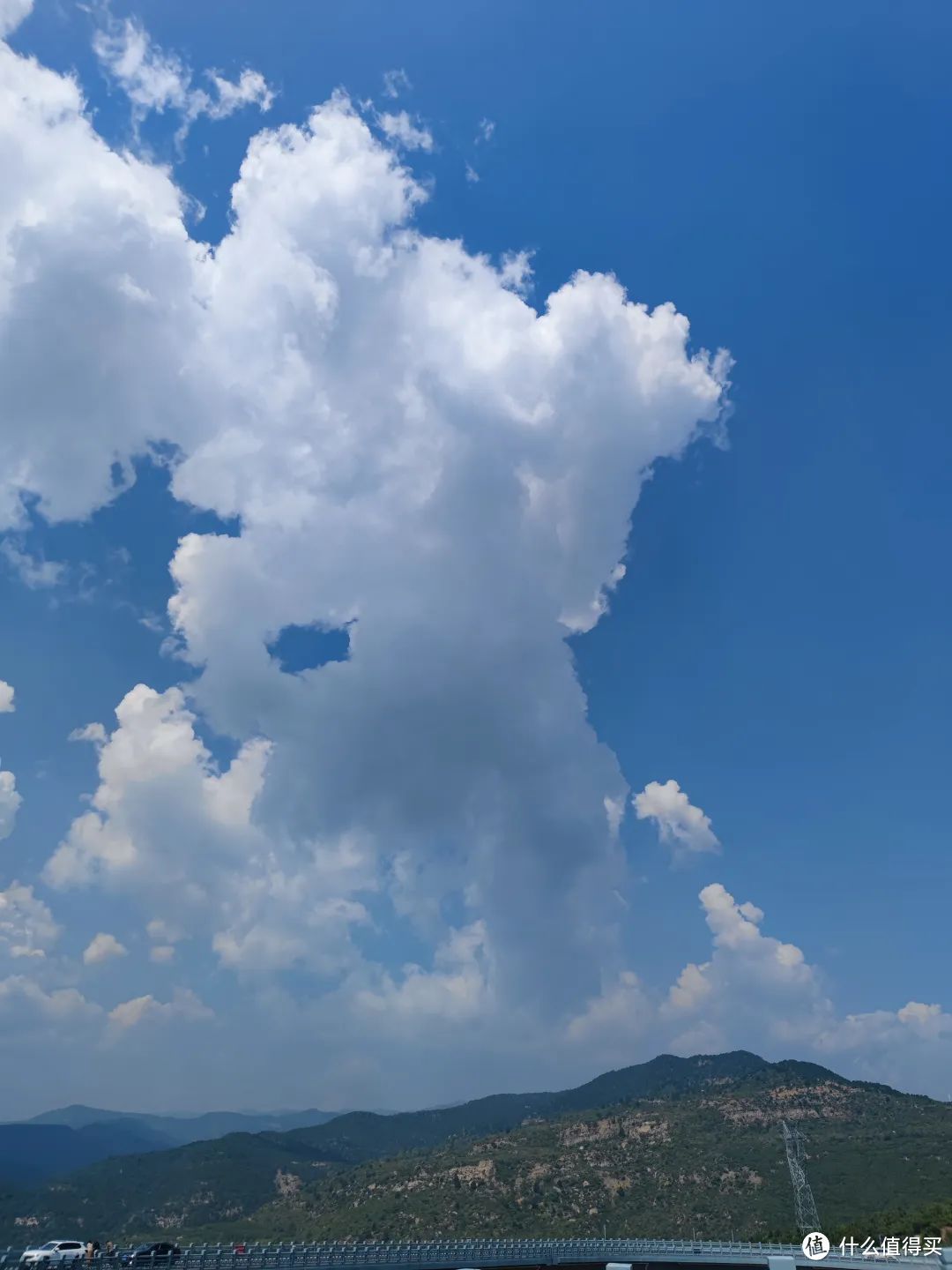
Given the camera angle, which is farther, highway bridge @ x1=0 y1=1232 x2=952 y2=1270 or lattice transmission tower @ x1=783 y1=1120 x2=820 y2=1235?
lattice transmission tower @ x1=783 y1=1120 x2=820 y2=1235

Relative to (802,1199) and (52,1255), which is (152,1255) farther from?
(802,1199)

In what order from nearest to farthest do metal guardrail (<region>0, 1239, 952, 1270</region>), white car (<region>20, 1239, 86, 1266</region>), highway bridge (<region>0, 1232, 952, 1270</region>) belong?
white car (<region>20, 1239, 86, 1266</region>) → metal guardrail (<region>0, 1239, 952, 1270</region>) → highway bridge (<region>0, 1232, 952, 1270</region>)

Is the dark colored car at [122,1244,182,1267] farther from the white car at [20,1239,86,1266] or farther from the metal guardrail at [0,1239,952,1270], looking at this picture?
the white car at [20,1239,86,1266]

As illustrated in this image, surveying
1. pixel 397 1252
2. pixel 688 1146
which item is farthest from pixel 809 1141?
pixel 397 1252

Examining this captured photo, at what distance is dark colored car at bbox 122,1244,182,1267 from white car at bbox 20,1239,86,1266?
287cm

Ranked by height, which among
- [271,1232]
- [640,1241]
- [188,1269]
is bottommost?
[271,1232]

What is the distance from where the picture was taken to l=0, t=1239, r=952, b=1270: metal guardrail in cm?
5866

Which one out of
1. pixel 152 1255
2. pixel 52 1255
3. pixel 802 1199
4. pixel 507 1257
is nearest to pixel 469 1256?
pixel 507 1257

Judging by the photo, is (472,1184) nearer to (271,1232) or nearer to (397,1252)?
(271,1232)

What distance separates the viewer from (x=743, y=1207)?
154625 mm

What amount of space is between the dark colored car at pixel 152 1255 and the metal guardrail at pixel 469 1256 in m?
0.07

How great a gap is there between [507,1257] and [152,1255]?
38.4 m

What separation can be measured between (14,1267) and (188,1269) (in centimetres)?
1228

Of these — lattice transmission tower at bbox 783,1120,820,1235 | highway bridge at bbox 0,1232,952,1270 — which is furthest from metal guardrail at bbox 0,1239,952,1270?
lattice transmission tower at bbox 783,1120,820,1235
